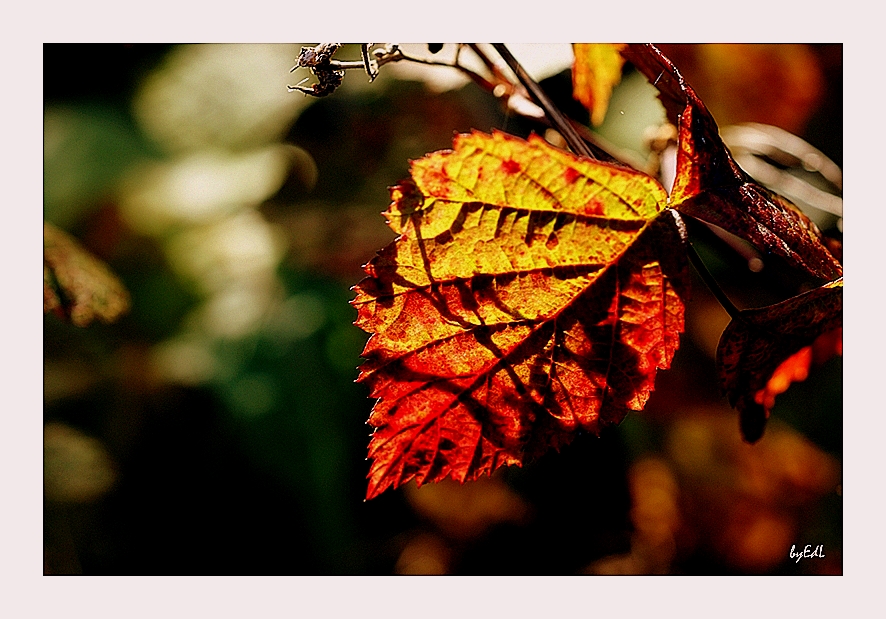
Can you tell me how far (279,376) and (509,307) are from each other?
0.62 metres

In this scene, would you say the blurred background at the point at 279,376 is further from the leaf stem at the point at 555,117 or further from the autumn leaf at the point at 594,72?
the leaf stem at the point at 555,117

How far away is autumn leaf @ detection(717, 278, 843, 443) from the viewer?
0.44 meters

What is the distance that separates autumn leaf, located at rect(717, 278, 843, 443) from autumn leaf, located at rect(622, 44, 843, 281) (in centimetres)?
3

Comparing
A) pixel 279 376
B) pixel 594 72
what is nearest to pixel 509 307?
pixel 594 72

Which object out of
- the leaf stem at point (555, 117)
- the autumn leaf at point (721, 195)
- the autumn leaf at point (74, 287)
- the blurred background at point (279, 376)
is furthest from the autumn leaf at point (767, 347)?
the autumn leaf at point (74, 287)

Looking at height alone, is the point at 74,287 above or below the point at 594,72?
below

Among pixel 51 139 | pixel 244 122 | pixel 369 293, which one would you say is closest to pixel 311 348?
pixel 244 122

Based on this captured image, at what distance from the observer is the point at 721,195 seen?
1.27 ft

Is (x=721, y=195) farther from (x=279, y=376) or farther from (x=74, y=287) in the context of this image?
(x=279, y=376)

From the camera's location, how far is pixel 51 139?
37.0 inches

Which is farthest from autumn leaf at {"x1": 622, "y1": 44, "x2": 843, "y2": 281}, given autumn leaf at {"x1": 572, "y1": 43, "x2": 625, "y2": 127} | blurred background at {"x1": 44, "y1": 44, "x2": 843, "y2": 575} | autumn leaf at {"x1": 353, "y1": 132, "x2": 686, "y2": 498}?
blurred background at {"x1": 44, "y1": 44, "x2": 843, "y2": 575}
